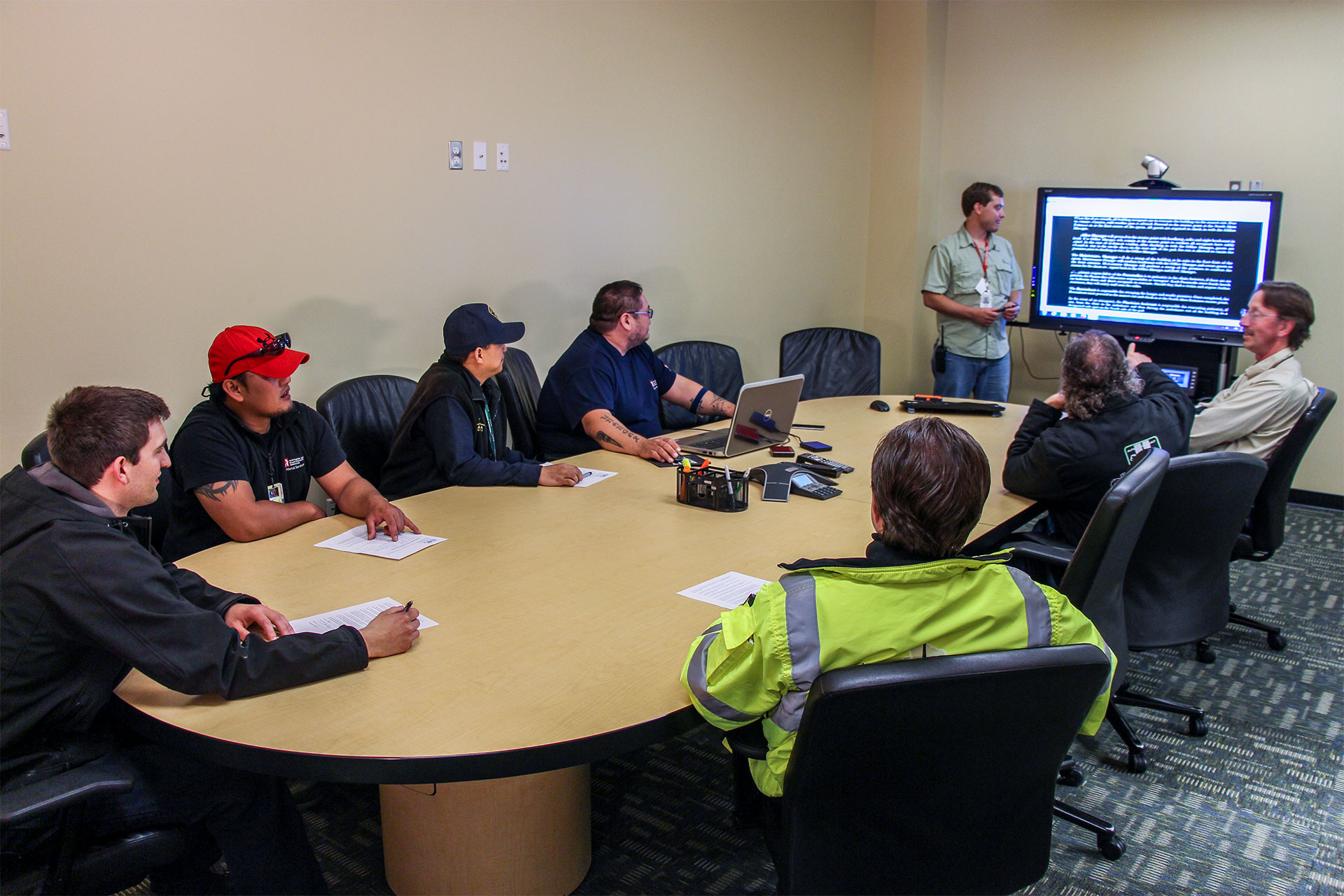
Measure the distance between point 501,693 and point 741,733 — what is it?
1.36ft

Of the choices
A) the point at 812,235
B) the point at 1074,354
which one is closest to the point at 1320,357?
the point at 812,235

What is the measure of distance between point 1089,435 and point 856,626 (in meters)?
1.60

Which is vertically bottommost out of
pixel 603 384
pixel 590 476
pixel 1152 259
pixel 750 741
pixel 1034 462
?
pixel 750 741

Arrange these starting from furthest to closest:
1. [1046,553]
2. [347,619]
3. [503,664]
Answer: [1046,553] → [347,619] → [503,664]

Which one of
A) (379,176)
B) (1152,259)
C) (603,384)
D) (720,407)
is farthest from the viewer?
(1152,259)

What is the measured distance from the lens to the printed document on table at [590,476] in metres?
2.95

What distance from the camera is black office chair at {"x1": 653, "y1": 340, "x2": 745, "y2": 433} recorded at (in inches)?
184

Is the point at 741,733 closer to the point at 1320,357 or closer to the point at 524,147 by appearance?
the point at 524,147

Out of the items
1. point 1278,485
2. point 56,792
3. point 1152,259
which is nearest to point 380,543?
point 56,792

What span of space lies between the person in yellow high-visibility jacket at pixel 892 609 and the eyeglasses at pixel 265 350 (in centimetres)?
151

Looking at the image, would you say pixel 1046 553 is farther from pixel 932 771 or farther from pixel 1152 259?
pixel 1152 259

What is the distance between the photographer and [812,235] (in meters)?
6.01

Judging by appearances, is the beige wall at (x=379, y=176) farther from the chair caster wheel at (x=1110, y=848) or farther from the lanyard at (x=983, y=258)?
the chair caster wheel at (x=1110, y=848)

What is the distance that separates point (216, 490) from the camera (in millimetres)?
2377
